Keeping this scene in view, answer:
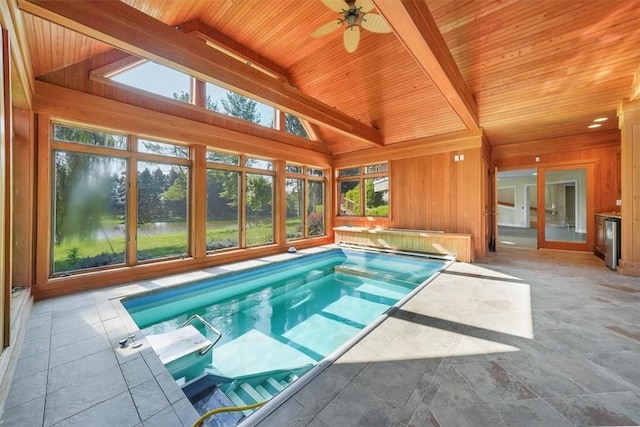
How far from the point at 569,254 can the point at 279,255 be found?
7031 mm

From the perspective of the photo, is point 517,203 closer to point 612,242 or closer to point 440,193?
point 440,193

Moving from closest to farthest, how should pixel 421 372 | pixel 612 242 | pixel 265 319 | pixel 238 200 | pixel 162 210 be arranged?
pixel 421 372 < pixel 265 319 < pixel 612 242 < pixel 162 210 < pixel 238 200

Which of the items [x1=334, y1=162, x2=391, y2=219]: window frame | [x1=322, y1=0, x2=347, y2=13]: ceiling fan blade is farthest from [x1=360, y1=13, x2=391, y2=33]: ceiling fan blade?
[x1=334, y1=162, x2=391, y2=219]: window frame

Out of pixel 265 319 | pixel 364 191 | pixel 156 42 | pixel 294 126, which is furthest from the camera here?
pixel 364 191

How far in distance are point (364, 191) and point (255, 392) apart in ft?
21.5

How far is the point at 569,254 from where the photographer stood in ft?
19.9

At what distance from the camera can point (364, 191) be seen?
8.06 metres

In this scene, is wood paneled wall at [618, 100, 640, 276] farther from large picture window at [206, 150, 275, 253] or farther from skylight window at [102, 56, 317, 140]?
large picture window at [206, 150, 275, 253]

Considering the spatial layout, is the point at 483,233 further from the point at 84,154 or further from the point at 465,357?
the point at 84,154

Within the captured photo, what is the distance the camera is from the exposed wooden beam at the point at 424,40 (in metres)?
2.21

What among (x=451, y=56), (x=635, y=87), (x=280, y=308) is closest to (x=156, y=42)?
(x=451, y=56)

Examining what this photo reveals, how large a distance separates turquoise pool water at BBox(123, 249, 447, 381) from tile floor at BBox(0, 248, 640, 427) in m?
0.64

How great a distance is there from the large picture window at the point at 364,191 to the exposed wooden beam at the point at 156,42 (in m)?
4.24

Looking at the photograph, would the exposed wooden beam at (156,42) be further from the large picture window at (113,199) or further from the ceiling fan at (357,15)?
the large picture window at (113,199)
